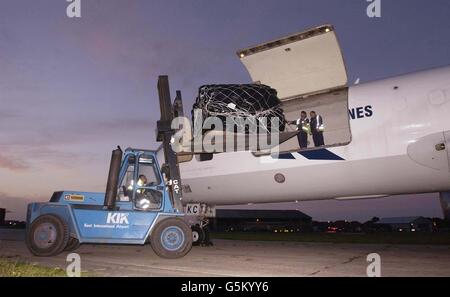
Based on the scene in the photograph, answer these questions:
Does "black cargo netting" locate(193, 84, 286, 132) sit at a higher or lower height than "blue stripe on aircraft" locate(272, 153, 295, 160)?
higher

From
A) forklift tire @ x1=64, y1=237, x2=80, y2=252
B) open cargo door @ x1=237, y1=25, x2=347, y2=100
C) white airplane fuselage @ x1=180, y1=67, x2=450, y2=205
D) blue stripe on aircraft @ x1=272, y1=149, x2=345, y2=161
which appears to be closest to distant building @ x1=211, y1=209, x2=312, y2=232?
open cargo door @ x1=237, y1=25, x2=347, y2=100

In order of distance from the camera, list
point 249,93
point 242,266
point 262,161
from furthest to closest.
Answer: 1. point 262,161
2. point 249,93
3. point 242,266

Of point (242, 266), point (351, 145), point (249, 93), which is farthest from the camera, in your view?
point (249, 93)

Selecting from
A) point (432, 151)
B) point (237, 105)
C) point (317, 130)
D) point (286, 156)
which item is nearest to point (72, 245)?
point (237, 105)

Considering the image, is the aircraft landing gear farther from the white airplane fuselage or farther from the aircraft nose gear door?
the aircraft nose gear door

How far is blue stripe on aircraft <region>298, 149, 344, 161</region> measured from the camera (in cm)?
1252

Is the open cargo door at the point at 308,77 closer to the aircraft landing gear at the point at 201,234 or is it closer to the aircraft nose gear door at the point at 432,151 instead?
the aircraft nose gear door at the point at 432,151

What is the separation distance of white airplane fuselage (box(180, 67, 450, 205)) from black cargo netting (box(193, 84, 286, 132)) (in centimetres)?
161

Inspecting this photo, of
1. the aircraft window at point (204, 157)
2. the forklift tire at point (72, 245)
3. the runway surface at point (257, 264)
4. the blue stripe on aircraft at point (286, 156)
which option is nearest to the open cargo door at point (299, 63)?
the blue stripe on aircraft at point (286, 156)

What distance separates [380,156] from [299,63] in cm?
512
